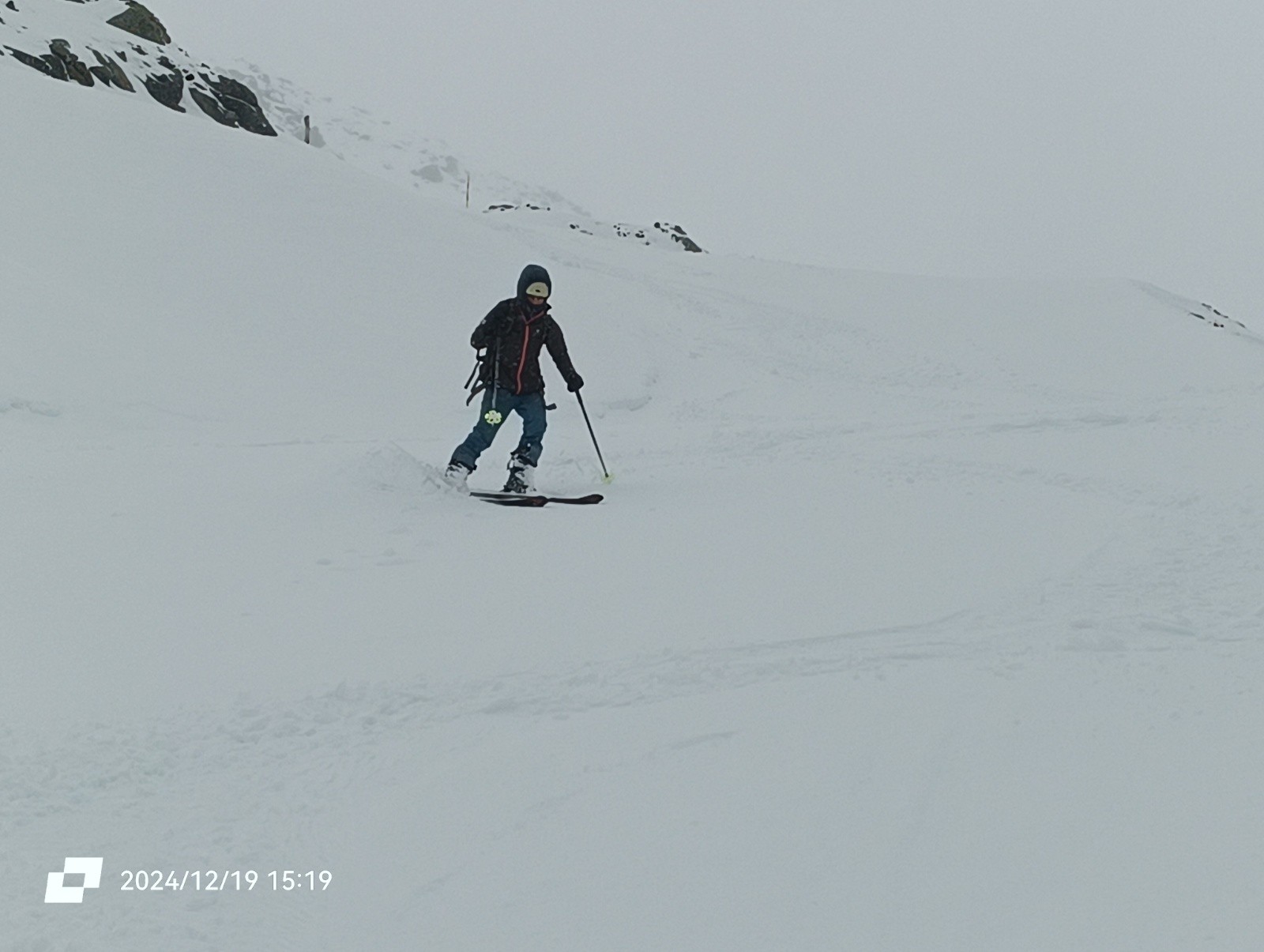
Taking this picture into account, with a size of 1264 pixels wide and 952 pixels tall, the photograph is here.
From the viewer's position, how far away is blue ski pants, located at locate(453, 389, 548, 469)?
21.8 feet

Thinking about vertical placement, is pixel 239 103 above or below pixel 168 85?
above

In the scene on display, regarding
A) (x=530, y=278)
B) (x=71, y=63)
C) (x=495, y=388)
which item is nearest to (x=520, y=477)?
(x=495, y=388)

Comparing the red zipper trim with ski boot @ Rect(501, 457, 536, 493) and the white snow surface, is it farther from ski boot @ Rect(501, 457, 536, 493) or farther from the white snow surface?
the white snow surface

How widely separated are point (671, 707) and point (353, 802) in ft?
4.15

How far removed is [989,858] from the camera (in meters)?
2.73

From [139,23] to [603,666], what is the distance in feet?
111

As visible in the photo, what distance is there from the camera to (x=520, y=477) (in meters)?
6.86

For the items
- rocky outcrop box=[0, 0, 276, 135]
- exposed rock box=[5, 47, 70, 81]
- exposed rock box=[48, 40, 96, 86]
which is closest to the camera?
exposed rock box=[5, 47, 70, 81]

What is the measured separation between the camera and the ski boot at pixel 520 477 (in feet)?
22.4

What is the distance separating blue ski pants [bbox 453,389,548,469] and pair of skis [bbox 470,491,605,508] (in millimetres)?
266

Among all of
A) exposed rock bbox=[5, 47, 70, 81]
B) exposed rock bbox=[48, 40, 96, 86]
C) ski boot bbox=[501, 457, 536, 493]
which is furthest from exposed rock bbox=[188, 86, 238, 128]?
ski boot bbox=[501, 457, 536, 493]

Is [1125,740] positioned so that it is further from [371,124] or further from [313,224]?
[371,124]

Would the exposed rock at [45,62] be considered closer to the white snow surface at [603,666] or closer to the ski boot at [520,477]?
the white snow surface at [603,666]

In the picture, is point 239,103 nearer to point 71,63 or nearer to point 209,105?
point 209,105
